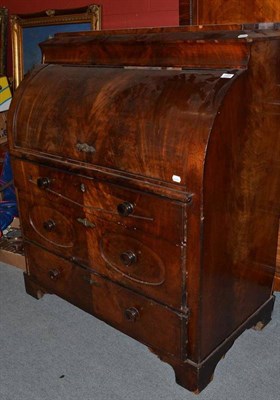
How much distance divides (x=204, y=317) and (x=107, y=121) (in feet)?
2.79

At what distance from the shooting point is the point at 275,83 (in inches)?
67.0

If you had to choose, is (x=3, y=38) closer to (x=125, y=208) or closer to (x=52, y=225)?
→ (x=52, y=225)

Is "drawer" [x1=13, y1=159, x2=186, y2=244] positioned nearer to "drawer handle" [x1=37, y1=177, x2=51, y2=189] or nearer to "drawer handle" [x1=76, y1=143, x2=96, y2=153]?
"drawer handle" [x1=37, y1=177, x2=51, y2=189]

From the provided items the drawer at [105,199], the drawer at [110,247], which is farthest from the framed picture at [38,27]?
the drawer at [110,247]

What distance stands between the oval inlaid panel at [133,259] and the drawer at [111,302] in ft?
0.32

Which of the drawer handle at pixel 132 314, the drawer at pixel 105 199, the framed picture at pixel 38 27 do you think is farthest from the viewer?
the framed picture at pixel 38 27

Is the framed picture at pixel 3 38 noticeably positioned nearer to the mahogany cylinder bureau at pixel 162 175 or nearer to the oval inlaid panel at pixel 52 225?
the mahogany cylinder bureau at pixel 162 175

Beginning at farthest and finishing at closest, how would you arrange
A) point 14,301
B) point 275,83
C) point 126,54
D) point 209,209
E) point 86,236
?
point 14,301 → point 86,236 → point 126,54 → point 275,83 → point 209,209

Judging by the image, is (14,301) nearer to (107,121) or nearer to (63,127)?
(63,127)

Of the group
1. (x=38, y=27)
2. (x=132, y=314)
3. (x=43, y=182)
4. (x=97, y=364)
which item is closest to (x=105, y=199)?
(x=43, y=182)

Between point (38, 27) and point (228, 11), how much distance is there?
169 cm

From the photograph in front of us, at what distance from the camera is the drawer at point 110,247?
5.60 ft

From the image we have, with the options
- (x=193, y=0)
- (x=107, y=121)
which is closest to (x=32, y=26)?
(x=193, y=0)

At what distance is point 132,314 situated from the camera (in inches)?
74.2
